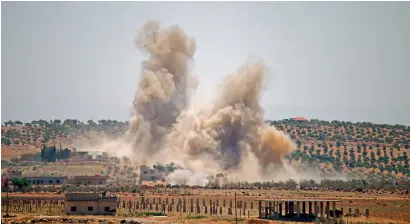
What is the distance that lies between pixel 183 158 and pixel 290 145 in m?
15.4

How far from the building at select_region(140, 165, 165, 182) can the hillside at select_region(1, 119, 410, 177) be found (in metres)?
25.5

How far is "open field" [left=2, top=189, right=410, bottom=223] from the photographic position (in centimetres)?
8512

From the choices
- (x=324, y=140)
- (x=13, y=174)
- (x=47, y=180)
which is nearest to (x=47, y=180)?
(x=47, y=180)

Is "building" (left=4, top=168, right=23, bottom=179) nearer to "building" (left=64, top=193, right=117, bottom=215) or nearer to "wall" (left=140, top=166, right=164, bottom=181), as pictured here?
"wall" (left=140, top=166, right=164, bottom=181)

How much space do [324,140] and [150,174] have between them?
173 ft

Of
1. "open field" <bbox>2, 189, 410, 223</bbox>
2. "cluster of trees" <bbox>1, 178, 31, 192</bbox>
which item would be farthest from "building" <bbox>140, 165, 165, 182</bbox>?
"cluster of trees" <bbox>1, 178, 31, 192</bbox>

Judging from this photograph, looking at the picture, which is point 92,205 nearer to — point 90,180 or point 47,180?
point 90,180

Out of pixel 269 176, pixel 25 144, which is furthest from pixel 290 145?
pixel 25 144

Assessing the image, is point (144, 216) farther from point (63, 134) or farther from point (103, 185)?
point (63, 134)

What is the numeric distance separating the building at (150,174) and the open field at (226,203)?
17.0m

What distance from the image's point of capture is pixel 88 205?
290ft

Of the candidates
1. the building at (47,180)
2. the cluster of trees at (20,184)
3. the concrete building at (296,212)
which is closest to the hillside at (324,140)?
the building at (47,180)

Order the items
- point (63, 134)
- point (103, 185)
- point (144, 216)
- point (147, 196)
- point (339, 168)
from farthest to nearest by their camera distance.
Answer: point (63, 134), point (339, 168), point (103, 185), point (147, 196), point (144, 216)

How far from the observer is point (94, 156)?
15062 centimetres
